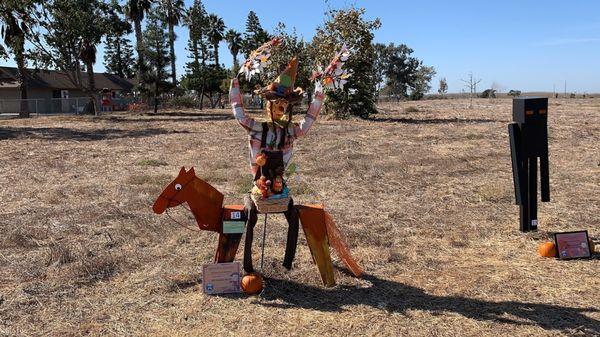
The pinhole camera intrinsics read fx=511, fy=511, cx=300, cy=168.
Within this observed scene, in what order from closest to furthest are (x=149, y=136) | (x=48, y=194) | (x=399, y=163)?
1. (x=48, y=194)
2. (x=399, y=163)
3. (x=149, y=136)

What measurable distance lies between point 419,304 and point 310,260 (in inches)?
58.1

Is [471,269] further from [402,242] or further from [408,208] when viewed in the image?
[408,208]

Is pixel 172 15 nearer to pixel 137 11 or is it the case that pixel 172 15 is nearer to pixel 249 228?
pixel 137 11

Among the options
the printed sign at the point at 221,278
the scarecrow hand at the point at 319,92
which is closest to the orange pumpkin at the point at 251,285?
the printed sign at the point at 221,278

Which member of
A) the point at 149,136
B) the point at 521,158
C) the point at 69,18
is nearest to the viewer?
the point at 521,158

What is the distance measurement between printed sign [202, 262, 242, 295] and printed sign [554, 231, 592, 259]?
342 cm

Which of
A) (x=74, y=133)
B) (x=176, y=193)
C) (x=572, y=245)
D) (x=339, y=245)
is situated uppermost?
(x=74, y=133)

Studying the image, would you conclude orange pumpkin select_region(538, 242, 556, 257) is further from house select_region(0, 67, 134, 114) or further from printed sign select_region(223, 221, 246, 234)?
house select_region(0, 67, 134, 114)

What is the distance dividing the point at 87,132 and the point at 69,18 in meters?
9.75

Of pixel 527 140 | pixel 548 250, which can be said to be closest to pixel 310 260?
pixel 548 250

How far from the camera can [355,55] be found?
20578 mm

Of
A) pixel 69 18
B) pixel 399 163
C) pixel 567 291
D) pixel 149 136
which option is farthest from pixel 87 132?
pixel 567 291

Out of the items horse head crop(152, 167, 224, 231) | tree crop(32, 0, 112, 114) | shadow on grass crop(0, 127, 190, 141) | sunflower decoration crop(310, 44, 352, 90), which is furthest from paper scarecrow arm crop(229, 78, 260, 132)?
tree crop(32, 0, 112, 114)

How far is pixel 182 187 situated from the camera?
453 cm
